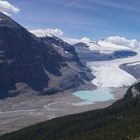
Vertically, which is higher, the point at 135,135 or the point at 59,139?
Result: the point at 135,135

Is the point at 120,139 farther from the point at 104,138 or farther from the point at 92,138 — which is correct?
the point at 92,138

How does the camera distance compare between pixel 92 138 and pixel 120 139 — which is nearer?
pixel 120 139

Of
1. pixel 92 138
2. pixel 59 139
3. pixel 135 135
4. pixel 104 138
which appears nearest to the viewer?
pixel 135 135

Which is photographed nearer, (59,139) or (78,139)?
(78,139)

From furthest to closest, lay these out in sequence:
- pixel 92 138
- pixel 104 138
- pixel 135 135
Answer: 1. pixel 92 138
2. pixel 104 138
3. pixel 135 135

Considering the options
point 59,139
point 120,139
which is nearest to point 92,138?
point 120,139

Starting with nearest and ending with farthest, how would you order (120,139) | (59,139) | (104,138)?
1. (120,139)
2. (104,138)
3. (59,139)

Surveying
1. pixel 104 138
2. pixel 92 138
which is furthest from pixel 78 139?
pixel 104 138

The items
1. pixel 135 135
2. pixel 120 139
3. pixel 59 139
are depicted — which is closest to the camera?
pixel 135 135

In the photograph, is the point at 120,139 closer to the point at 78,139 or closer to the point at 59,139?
the point at 78,139
